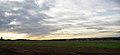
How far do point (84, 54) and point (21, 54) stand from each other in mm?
9604

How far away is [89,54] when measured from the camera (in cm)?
4041

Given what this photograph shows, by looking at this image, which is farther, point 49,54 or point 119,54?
point 119,54

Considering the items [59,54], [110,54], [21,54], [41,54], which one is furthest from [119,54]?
[21,54]

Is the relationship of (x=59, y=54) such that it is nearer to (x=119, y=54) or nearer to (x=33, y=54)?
(x=33, y=54)

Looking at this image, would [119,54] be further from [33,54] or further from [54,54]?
[33,54]

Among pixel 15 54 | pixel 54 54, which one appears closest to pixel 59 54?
pixel 54 54

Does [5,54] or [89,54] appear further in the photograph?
[89,54]

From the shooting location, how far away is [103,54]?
132ft

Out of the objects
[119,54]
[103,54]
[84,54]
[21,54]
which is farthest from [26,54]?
[119,54]

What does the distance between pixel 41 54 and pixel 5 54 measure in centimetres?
525

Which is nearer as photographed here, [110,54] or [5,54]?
[5,54]

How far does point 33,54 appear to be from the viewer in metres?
38.4

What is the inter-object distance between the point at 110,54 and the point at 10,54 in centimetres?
1527

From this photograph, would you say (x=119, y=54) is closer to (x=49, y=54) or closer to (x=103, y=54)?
(x=103, y=54)
